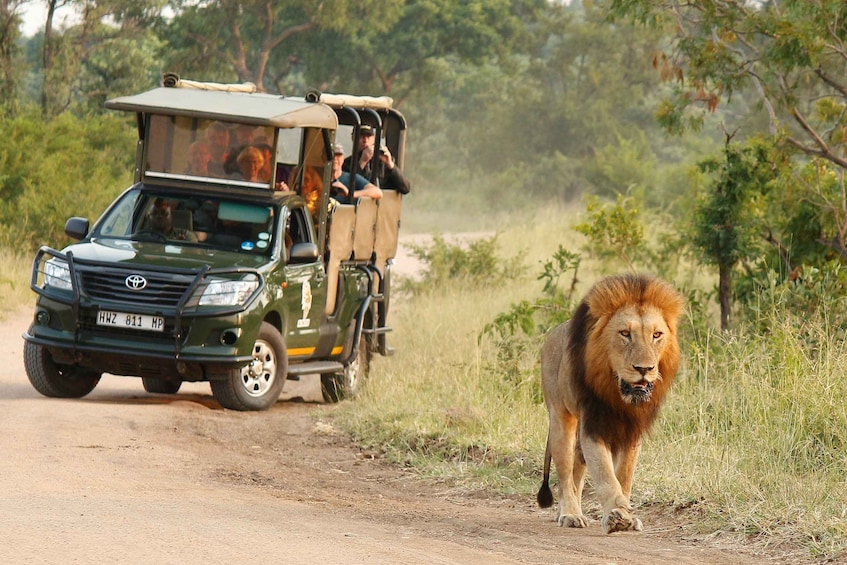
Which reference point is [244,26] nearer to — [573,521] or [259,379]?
[259,379]

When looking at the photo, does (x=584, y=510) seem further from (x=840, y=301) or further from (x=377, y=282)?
(x=377, y=282)

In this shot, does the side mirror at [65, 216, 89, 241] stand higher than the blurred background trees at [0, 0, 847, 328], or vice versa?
the blurred background trees at [0, 0, 847, 328]

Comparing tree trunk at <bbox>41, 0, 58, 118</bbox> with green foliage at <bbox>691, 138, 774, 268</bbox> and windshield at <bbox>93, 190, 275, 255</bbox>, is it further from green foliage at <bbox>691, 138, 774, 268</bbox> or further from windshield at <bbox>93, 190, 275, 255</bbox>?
green foliage at <bbox>691, 138, 774, 268</bbox>

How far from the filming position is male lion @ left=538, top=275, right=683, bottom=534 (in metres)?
6.66

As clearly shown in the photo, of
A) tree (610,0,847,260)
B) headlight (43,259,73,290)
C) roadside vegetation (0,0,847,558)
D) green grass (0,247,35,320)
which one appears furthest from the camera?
green grass (0,247,35,320)

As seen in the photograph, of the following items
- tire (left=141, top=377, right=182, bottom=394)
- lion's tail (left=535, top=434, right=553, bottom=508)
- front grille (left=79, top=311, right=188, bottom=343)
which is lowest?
tire (left=141, top=377, right=182, bottom=394)

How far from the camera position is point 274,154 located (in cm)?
1165

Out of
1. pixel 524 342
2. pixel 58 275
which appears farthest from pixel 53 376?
pixel 524 342

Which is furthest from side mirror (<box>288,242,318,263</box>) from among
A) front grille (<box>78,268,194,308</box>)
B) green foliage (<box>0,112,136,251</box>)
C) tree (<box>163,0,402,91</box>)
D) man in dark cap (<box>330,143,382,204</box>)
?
tree (<box>163,0,402,91</box>)

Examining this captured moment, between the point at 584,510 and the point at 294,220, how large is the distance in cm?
490

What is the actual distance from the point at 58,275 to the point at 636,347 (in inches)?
212

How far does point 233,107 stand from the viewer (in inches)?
456

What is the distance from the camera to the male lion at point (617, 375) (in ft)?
21.9

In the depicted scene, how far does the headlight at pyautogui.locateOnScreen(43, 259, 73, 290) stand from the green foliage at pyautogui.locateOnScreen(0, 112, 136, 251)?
33.6 feet
